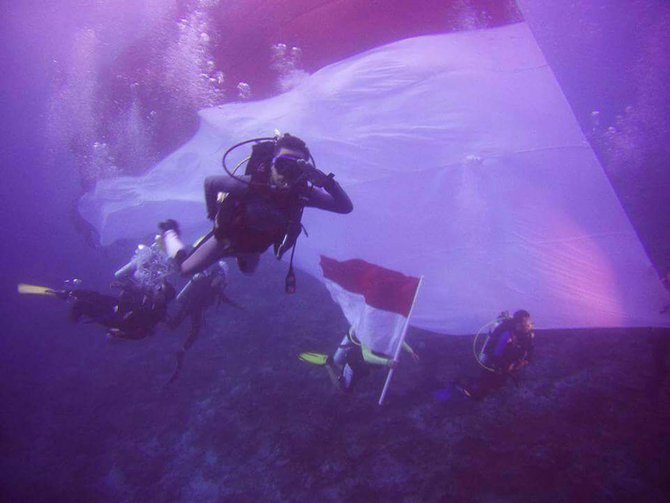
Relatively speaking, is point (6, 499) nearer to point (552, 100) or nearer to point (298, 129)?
point (298, 129)

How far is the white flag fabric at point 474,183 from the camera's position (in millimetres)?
4969

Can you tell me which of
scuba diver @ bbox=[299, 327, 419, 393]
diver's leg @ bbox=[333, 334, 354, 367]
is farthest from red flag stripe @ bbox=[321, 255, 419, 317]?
diver's leg @ bbox=[333, 334, 354, 367]

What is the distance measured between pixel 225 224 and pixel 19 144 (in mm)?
65461

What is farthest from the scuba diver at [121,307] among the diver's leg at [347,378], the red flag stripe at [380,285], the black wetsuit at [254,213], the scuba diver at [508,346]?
the scuba diver at [508,346]

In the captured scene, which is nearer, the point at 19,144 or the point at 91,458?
the point at 91,458

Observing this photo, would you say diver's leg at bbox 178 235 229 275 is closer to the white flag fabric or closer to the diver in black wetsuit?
the diver in black wetsuit

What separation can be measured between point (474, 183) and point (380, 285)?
2.30 metres

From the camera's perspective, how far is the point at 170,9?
34.7 ft

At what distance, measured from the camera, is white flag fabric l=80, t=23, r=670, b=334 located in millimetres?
4969

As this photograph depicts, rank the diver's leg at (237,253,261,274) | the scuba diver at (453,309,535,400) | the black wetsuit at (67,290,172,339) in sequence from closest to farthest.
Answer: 1. the diver's leg at (237,253,261,274)
2. the scuba diver at (453,309,535,400)
3. the black wetsuit at (67,290,172,339)

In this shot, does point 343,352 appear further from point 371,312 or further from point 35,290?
point 35,290

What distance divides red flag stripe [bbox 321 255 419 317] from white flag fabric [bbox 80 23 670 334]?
613 mm

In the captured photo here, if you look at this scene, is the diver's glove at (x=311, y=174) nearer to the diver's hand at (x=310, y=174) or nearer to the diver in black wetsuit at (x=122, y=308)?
the diver's hand at (x=310, y=174)

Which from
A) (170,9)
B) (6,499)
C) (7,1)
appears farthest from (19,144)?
(6,499)
